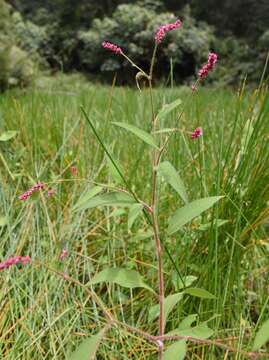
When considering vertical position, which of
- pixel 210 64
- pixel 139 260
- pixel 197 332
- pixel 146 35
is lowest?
pixel 139 260

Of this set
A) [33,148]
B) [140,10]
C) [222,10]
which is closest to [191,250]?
[33,148]

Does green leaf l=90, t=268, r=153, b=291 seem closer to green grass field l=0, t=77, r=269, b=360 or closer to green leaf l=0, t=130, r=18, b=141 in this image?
green grass field l=0, t=77, r=269, b=360

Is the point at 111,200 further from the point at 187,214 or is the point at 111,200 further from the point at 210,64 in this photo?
the point at 210,64

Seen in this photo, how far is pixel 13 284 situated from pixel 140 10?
1007 cm

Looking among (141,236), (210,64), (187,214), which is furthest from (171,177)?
(141,236)

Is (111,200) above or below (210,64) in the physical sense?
below

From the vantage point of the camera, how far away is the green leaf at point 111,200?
750 mm

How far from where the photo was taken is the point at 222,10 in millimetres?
11484

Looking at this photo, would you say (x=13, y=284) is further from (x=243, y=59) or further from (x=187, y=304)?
(x=243, y=59)

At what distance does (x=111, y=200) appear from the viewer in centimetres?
76

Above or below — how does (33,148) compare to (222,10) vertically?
below

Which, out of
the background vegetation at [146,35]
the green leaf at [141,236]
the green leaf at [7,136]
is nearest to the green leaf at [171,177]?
the green leaf at [141,236]

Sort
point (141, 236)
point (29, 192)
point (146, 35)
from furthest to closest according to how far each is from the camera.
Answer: point (146, 35) → point (141, 236) → point (29, 192)

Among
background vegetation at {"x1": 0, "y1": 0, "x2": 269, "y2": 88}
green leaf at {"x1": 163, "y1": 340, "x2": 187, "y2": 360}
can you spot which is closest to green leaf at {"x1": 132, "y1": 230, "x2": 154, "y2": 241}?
green leaf at {"x1": 163, "y1": 340, "x2": 187, "y2": 360}
